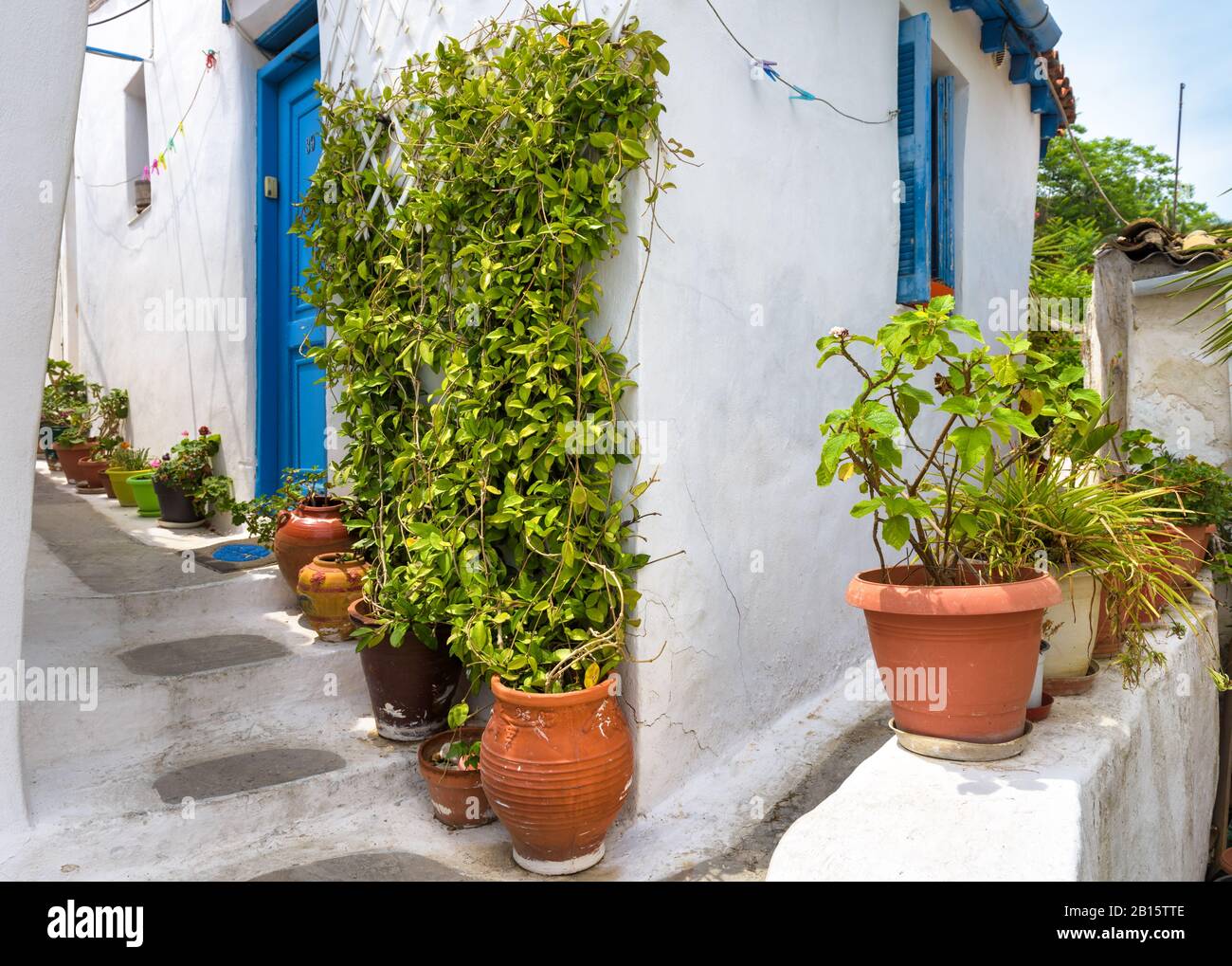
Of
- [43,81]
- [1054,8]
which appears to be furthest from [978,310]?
[43,81]

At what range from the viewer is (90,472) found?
257 inches

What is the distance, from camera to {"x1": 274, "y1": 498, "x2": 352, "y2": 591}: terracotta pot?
370 centimetres

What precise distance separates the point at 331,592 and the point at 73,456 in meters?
4.36

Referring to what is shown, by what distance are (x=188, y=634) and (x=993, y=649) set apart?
3.09 meters

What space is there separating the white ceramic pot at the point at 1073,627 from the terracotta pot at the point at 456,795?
171cm

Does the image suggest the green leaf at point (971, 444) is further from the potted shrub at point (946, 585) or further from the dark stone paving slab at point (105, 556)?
the dark stone paving slab at point (105, 556)

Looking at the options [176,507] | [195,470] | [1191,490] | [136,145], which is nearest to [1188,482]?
[1191,490]

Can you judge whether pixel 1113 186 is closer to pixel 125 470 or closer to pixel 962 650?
pixel 125 470

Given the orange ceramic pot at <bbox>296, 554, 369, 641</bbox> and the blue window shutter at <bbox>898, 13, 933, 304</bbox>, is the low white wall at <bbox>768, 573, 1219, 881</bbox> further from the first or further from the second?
the blue window shutter at <bbox>898, 13, 933, 304</bbox>

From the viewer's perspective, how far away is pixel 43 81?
2.50 m

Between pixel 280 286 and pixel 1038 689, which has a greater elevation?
pixel 280 286

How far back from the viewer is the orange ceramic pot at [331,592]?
3494mm

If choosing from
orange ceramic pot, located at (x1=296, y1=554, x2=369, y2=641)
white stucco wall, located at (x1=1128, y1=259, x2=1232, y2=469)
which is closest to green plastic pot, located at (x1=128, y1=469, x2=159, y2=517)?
orange ceramic pot, located at (x1=296, y1=554, x2=369, y2=641)

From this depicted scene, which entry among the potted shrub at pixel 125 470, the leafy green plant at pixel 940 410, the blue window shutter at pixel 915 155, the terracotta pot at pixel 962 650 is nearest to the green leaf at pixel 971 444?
the leafy green plant at pixel 940 410
